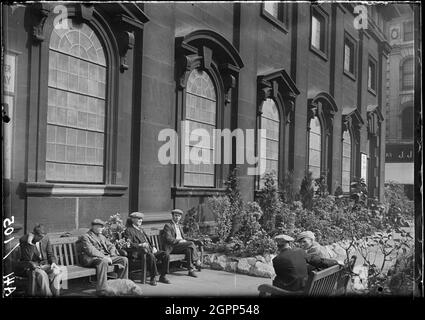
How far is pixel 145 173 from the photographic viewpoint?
164 inches

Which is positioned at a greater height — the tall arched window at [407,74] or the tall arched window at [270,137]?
the tall arched window at [407,74]

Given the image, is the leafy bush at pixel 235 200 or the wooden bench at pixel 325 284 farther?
the leafy bush at pixel 235 200

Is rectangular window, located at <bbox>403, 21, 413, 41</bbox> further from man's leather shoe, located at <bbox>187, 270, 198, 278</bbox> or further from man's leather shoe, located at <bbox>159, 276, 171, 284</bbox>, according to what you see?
man's leather shoe, located at <bbox>159, 276, 171, 284</bbox>

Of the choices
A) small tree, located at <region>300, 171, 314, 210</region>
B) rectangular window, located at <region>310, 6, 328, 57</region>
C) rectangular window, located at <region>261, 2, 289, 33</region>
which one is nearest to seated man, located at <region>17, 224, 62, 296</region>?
small tree, located at <region>300, 171, 314, 210</region>

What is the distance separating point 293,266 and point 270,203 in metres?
0.62

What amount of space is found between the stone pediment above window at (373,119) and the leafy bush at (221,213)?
163cm

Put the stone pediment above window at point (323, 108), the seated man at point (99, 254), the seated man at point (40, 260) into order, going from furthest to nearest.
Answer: the stone pediment above window at point (323, 108), the seated man at point (99, 254), the seated man at point (40, 260)

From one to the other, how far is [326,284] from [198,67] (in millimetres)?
2249

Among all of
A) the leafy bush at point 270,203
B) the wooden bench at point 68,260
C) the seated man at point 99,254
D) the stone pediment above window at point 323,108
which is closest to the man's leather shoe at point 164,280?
the seated man at point 99,254

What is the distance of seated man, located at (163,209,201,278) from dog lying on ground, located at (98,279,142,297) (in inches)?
16.2

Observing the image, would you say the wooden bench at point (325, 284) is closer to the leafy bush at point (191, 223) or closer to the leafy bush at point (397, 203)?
the leafy bush at point (397, 203)

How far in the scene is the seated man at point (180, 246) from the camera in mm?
4191

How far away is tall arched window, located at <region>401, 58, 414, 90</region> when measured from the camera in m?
4.25

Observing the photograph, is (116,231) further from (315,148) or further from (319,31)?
(319,31)
